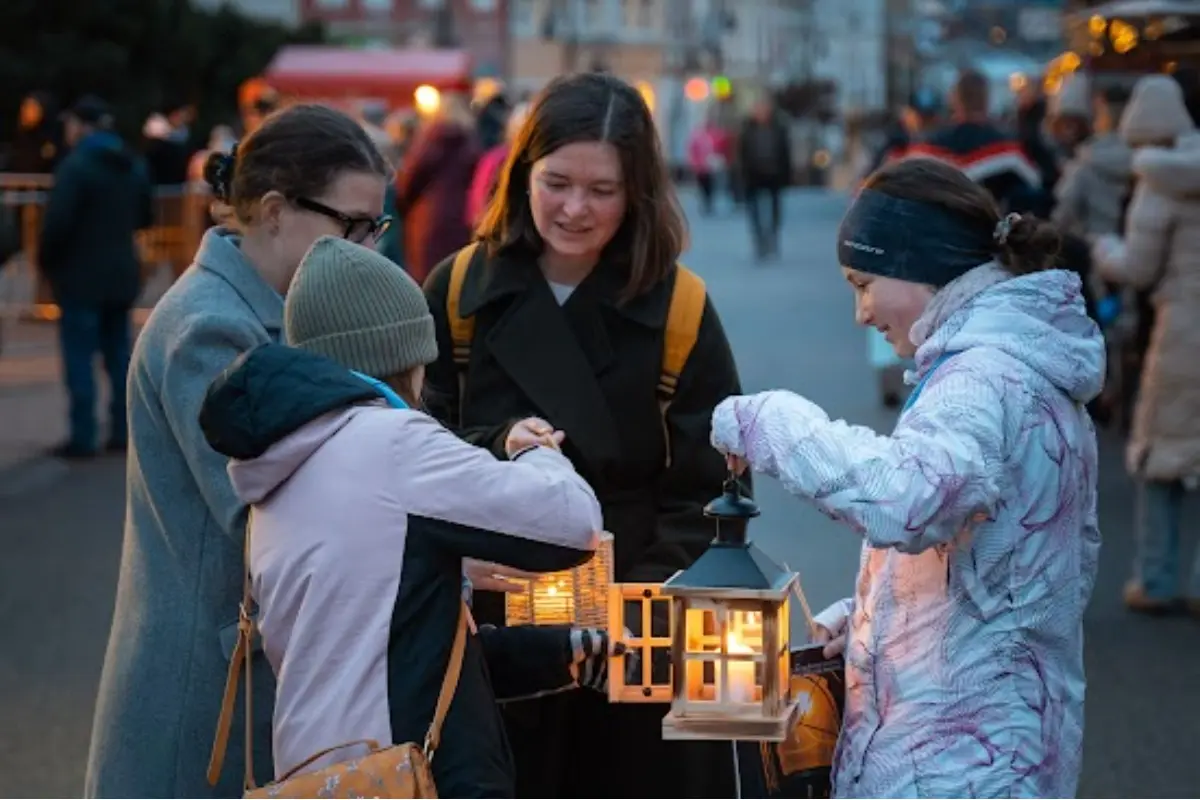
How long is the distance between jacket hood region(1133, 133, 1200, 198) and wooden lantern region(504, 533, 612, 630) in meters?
5.82

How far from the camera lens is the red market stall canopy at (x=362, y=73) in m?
43.4

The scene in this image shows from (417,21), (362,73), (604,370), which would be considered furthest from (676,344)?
(417,21)

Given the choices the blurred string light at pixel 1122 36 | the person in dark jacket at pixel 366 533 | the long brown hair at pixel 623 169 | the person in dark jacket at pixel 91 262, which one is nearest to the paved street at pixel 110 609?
the person in dark jacket at pixel 91 262

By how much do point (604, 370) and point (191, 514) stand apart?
1047 millimetres

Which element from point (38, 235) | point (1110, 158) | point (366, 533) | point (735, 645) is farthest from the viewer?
point (38, 235)

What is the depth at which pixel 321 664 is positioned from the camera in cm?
341

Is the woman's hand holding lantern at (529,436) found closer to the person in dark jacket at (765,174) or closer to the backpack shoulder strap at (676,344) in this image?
the backpack shoulder strap at (676,344)

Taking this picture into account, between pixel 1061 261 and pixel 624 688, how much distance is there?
42.4 inches

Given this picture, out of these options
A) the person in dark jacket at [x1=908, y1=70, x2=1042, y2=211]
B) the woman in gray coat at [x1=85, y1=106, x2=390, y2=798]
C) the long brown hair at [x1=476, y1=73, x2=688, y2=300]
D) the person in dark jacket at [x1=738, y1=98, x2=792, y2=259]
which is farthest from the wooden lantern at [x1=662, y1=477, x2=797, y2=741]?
the person in dark jacket at [x1=738, y1=98, x2=792, y2=259]

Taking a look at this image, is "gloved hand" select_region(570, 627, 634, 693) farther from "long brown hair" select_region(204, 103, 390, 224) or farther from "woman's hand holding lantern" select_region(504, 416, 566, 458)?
"long brown hair" select_region(204, 103, 390, 224)

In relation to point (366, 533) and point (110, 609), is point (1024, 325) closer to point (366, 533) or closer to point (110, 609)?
point (366, 533)

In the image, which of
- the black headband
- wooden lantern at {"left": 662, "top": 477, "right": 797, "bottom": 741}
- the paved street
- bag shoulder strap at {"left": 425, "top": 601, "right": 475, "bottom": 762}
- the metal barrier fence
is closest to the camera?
bag shoulder strap at {"left": 425, "top": 601, "right": 475, "bottom": 762}

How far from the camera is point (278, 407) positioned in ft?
11.1

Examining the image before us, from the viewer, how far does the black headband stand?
373cm
